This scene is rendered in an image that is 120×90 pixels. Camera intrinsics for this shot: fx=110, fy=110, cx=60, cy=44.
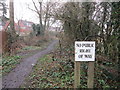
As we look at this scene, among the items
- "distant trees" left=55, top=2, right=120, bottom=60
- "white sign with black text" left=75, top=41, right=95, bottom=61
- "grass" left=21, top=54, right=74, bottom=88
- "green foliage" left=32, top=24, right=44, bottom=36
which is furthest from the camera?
"green foliage" left=32, top=24, right=44, bottom=36

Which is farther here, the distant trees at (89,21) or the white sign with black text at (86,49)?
the distant trees at (89,21)

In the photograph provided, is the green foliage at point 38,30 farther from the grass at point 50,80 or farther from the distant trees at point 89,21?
the grass at point 50,80

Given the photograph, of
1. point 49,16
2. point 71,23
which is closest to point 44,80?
point 71,23

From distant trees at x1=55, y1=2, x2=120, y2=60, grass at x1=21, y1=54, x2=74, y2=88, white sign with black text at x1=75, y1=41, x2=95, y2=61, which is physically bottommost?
grass at x1=21, y1=54, x2=74, y2=88

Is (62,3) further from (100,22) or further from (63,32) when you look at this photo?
(100,22)

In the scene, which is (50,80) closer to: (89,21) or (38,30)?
(89,21)

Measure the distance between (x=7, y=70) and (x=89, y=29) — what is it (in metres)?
4.29

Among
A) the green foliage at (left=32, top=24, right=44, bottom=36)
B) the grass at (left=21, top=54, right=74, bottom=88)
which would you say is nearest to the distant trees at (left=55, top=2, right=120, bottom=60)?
the grass at (left=21, top=54, right=74, bottom=88)

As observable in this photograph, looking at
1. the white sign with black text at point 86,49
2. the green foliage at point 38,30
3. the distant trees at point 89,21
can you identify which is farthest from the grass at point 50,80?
the green foliage at point 38,30

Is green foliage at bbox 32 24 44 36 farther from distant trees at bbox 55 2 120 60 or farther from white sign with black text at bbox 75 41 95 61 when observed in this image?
white sign with black text at bbox 75 41 95 61

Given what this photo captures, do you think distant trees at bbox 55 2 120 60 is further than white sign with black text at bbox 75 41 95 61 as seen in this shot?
Yes

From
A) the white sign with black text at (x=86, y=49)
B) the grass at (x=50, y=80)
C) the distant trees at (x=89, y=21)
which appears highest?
the distant trees at (x=89, y=21)

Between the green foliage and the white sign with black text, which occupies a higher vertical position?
the green foliage

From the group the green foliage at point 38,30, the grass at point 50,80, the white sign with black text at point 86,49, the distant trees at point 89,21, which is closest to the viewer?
the white sign with black text at point 86,49
